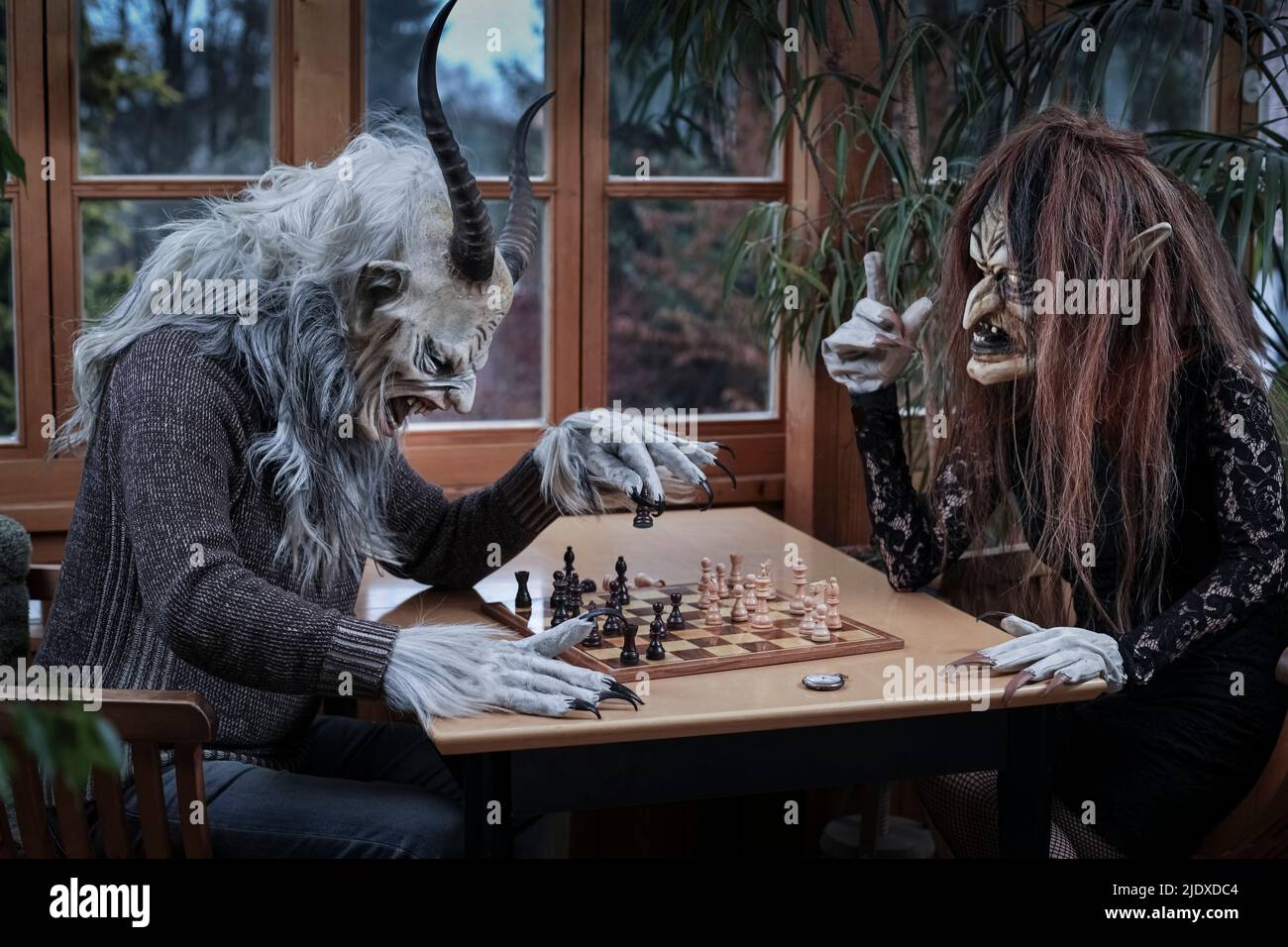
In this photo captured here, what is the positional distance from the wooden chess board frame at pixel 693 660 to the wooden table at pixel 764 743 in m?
0.02

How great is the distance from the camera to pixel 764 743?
187 centimetres

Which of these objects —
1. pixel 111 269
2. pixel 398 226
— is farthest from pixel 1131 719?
pixel 111 269

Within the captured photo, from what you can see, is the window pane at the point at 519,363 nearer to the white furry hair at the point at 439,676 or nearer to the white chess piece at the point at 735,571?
the white chess piece at the point at 735,571

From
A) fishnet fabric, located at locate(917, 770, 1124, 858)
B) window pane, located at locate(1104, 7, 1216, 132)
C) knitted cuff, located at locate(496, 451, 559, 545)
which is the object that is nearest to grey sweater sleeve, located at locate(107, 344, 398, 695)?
knitted cuff, located at locate(496, 451, 559, 545)

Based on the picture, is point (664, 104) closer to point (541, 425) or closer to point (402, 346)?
point (541, 425)

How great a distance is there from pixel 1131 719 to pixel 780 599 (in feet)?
2.01

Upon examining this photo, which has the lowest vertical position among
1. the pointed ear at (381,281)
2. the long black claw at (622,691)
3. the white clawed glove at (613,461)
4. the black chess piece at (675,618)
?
the long black claw at (622,691)

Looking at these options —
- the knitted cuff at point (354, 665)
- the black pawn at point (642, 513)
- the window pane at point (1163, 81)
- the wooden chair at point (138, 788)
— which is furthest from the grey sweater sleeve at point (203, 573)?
the window pane at point (1163, 81)

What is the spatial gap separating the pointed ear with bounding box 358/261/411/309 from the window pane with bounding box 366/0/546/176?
1.27 m

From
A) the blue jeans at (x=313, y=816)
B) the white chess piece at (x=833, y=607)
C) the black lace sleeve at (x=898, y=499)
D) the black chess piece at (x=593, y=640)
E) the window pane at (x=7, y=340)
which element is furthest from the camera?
the window pane at (x=7, y=340)

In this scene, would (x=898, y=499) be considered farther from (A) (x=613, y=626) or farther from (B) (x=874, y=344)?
(A) (x=613, y=626)

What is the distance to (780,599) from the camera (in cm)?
245

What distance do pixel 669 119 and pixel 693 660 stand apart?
1888mm

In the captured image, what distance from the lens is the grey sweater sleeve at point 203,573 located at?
1.87 meters
